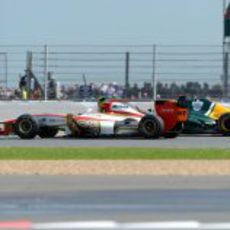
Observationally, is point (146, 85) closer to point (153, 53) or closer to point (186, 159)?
point (153, 53)

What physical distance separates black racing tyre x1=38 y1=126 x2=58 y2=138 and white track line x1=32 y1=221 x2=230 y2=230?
50.9 feet

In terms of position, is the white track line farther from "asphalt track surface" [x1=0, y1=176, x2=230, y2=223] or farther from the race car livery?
the race car livery

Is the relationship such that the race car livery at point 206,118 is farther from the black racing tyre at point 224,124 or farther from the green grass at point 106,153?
the green grass at point 106,153

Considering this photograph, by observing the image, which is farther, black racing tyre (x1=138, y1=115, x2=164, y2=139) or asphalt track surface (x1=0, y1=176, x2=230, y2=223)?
black racing tyre (x1=138, y1=115, x2=164, y2=139)

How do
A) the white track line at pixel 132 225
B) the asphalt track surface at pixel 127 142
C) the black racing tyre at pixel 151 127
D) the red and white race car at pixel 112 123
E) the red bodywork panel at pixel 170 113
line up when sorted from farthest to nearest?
the red bodywork panel at pixel 170 113 → the red and white race car at pixel 112 123 → the black racing tyre at pixel 151 127 → the asphalt track surface at pixel 127 142 → the white track line at pixel 132 225

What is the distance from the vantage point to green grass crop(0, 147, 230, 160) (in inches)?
658

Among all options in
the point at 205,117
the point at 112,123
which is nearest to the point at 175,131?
the point at 205,117

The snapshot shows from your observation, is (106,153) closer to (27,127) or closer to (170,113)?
(27,127)

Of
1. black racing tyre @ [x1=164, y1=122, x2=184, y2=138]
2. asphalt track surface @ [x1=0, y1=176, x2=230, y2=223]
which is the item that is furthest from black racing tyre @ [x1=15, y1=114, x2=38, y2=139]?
asphalt track surface @ [x1=0, y1=176, x2=230, y2=223]

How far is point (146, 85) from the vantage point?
27375 mm

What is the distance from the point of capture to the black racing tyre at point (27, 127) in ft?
78.1

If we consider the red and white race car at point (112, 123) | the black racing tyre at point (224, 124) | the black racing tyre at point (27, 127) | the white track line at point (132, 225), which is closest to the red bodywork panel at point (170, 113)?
the red and white race car at point (112, 123)

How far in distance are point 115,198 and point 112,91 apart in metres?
16.9

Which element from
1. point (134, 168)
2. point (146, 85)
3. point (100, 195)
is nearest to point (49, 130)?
point (146, 85)
